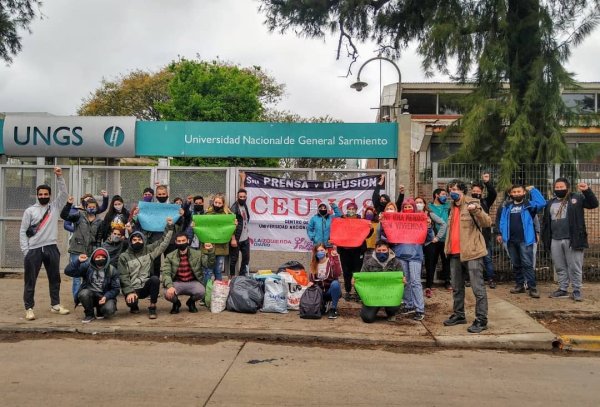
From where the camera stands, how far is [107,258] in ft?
25.0

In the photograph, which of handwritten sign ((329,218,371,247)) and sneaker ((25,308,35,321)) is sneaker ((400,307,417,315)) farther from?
sneaker ((25,308,35,321))

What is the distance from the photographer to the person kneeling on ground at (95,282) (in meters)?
7.46

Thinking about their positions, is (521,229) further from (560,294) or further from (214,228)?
(214,228)

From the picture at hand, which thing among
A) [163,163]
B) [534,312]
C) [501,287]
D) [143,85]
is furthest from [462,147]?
[143,85]

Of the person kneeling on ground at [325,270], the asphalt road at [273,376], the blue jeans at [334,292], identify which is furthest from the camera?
the person kneeling on ground at [325,270]

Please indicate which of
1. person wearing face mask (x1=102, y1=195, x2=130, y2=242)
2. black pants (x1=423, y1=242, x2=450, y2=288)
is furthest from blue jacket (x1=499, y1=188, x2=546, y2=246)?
person wearing face mask (x1=102, y1=195, x2=130, y2=242)

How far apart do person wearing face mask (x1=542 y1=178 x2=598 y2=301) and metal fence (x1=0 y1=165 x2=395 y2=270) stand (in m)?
2.97

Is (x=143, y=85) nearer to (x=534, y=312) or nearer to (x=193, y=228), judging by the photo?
(x=193, y=228)

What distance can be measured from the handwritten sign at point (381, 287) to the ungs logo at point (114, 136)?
236 inches

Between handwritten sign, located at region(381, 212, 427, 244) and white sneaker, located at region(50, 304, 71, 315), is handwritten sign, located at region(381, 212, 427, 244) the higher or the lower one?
the higher one

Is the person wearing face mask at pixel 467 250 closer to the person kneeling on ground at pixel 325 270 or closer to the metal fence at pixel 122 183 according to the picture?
the person kneeling on ground at pixel 325 270

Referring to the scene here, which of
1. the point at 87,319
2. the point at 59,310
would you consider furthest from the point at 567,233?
the point at 59,310

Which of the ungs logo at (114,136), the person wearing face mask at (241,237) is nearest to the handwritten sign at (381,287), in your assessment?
the person wearing face mask at (241,237)

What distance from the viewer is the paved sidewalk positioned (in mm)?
6785
